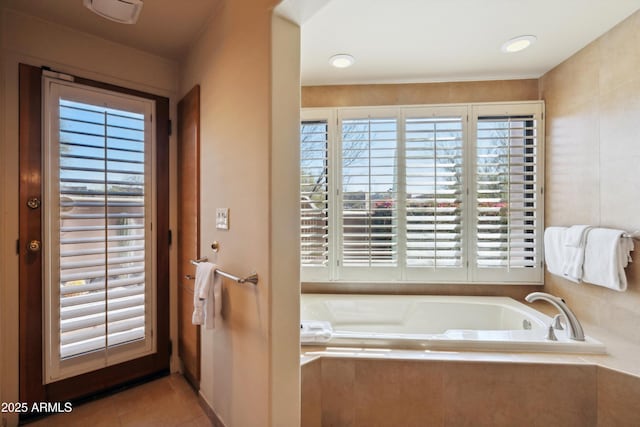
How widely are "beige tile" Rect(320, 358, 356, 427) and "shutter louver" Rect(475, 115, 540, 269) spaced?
1.54 m

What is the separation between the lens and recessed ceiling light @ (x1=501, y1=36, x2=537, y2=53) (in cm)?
177

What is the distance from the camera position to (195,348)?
173 centimetres

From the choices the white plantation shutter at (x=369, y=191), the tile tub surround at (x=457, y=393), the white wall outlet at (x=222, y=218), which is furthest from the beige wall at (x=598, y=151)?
the white wall outlet at (x=222, y=218)

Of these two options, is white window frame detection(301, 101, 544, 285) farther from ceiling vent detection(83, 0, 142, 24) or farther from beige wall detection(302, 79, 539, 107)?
ceiling vent detection(83, 0, 142, 24)

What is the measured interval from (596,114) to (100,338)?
142 inches

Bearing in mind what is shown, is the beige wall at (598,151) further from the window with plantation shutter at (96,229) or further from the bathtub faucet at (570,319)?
the window with plantation shutter at (96,229)

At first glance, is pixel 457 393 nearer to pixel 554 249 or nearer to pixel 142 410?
pixel 554 249

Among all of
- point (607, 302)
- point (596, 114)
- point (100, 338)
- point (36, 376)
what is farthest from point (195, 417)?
point (596, 114)

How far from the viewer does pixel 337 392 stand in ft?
4.58

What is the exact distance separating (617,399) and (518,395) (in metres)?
0.41

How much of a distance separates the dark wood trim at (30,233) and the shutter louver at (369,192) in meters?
1.99

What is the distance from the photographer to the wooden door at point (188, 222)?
5.62ft

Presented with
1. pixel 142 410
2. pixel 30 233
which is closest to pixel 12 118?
pixel 30 233

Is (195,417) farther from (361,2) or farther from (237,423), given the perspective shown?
(361,2)
